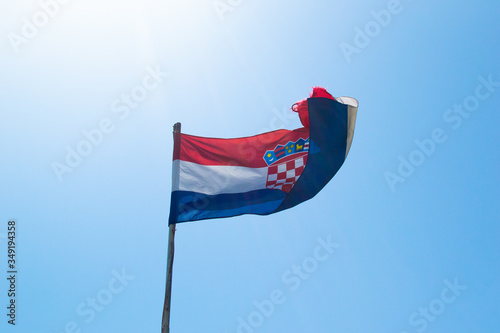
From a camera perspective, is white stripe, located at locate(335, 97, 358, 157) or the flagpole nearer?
the flagpole

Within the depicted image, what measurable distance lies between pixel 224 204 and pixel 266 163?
57.7 inches

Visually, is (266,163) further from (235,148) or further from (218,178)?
(218,178)

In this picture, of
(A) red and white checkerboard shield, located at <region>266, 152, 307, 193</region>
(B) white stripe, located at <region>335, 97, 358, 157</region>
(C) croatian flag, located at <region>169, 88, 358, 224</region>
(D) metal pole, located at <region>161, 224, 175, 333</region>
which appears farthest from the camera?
(B) white stripe, located at <region>335, 97, 358, 157</region>

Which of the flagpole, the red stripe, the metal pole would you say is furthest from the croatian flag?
the metal pole

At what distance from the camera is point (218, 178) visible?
439 inches

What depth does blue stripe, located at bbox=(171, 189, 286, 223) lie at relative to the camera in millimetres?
10344

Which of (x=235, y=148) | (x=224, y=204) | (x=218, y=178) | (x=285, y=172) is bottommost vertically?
(x=224, y=204)

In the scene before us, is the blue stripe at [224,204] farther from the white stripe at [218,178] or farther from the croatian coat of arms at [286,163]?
the croatian coat of arms at [286,163]

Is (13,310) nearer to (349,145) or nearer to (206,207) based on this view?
(206,207)

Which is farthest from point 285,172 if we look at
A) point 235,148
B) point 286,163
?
point 235,148

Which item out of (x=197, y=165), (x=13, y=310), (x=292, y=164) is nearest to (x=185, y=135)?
(x=197, y=165)

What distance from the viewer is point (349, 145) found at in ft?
40.2

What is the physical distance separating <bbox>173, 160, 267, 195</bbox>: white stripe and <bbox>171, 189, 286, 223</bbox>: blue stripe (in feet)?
0.37

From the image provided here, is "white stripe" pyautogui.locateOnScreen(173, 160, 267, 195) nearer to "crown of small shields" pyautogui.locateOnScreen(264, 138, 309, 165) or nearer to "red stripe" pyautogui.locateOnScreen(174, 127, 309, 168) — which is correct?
"red stripe" pyautogui.locateOnScreen(174, 127, 309, 168)
